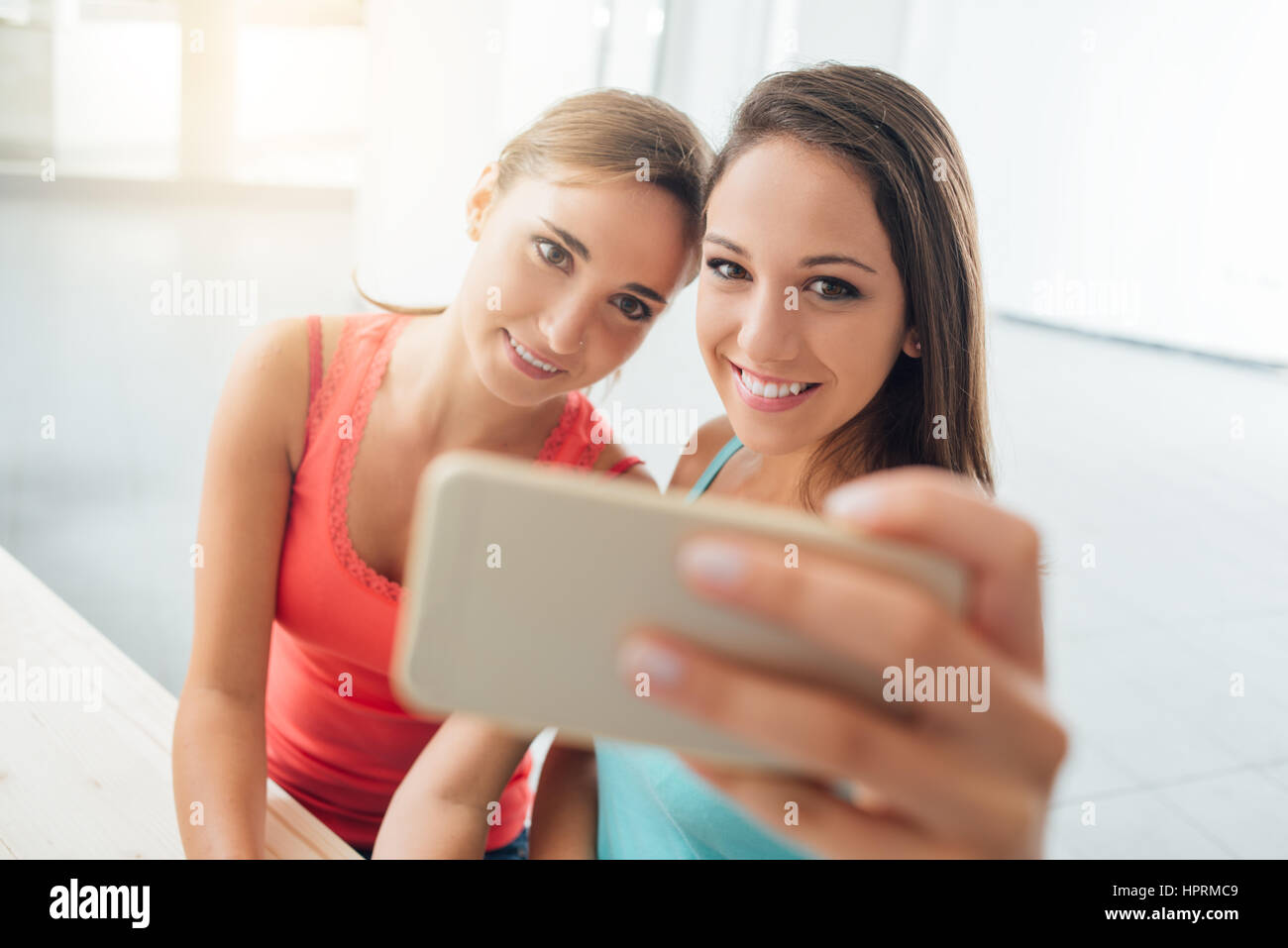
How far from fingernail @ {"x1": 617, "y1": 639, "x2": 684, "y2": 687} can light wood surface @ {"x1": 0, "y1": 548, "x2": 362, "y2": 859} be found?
61 cm

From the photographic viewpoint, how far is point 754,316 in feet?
3.20

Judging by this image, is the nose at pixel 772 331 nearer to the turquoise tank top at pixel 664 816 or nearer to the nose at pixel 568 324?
the nose at pixel 568 324

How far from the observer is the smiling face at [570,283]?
106cm

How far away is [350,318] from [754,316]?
539 mm

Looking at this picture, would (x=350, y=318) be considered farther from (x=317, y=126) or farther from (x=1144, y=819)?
(x=317, y=126)

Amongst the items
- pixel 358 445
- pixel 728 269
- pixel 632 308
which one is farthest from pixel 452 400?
pixel 728 269

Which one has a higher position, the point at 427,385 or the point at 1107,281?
the point at 427,385

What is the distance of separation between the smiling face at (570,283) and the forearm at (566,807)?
395 millimetres

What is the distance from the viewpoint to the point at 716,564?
Answer: 0.35m

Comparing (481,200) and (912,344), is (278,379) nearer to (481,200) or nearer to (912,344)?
(481,200)

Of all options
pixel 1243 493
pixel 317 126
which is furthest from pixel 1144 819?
pixel 317 126

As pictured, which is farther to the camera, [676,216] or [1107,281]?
[1107,281]

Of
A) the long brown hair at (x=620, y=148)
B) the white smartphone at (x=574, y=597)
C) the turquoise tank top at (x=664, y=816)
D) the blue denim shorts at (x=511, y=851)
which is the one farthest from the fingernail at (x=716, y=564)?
the blue denim shorts at (x=511, y=851)

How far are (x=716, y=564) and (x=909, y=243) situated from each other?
28.4 inches
